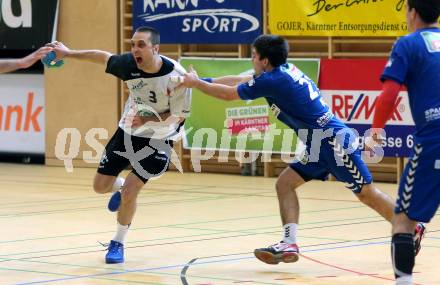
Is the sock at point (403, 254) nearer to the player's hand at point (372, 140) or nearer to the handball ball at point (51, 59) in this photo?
the player's hand at point (372, 140)

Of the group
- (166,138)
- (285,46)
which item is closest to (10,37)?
(166,138)

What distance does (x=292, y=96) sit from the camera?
8008 millimetres

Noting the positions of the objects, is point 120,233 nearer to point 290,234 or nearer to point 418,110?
point 290,234

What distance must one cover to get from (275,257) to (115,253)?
141cm

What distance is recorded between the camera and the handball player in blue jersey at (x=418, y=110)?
5867 millimetres

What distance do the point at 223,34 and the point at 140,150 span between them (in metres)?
7.99

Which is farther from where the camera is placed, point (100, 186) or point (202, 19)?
point (202, 19)

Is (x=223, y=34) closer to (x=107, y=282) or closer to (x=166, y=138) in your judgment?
(x=166, y=138)

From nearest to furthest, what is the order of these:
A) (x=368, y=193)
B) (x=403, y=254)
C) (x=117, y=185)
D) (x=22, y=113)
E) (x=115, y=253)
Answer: (x=403, y=254) → (x=368, y=193) → (x=115, y=253) → (x=117, y=185) → (x=22, y=113)

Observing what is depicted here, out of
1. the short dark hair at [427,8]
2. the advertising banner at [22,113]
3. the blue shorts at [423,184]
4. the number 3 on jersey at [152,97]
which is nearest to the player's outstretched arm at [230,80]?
the number 3 on jersey at [152,97]

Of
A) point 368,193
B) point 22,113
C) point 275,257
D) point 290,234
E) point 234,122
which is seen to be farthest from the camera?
point 22,113

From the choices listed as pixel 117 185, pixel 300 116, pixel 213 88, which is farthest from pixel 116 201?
pixel 300 116

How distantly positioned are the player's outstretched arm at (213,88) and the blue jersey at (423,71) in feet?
6.98

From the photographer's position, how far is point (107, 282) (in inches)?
305
